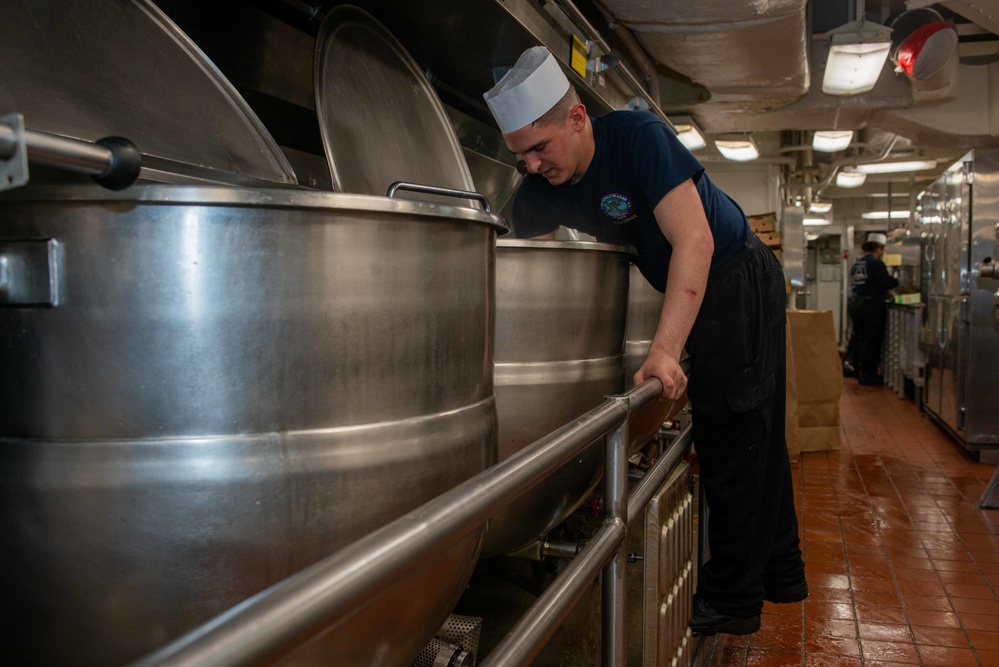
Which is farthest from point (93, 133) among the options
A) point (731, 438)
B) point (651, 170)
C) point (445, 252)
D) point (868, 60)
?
point (868, 60)

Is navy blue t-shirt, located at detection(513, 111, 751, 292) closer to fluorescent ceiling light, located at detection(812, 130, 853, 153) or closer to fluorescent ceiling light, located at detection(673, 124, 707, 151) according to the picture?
fluorescent ceiling light, located at detection(673, 124, 707, 151)

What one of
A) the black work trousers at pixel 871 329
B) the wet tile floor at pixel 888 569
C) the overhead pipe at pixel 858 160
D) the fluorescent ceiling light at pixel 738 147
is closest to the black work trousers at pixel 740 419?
the wet tile floor at pixel 888 569

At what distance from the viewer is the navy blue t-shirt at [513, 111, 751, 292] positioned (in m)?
1.55

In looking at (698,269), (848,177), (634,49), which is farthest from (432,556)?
(848,177)

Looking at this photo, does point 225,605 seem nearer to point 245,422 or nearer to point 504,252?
point 245,422

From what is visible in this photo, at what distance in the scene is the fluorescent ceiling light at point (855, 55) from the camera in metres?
3.79

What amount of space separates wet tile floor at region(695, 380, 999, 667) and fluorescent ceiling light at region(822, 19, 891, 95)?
6.76ft

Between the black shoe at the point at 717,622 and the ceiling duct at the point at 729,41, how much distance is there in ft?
6.44

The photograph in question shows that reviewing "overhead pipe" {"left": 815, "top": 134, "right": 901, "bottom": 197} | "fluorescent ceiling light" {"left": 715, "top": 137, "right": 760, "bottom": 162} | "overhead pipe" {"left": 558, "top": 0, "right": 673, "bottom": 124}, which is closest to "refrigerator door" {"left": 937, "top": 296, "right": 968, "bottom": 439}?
"fluorescent ceiling light" {"left": 715, "top": 137, "right": 760, "bottom": 162}

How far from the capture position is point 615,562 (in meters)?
1.07

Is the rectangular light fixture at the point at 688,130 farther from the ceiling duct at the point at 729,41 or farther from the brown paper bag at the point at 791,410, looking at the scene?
the brown paper bag at the point at 791,410

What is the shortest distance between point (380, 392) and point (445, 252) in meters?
0.16

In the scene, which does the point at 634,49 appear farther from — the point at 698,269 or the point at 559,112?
the point at 698,269

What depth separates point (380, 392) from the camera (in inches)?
29.0
